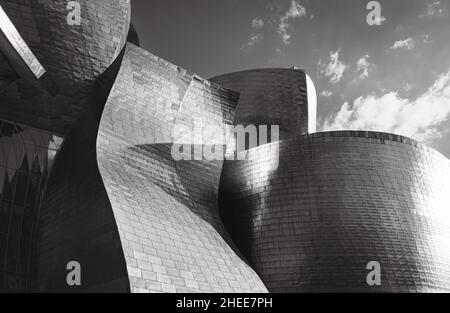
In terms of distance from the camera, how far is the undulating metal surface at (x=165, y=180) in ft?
38.4

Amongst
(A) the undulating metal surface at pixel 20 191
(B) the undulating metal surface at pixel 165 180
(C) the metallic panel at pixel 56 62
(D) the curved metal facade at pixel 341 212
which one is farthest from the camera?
(D) the curved metal facade at pixel 341 212

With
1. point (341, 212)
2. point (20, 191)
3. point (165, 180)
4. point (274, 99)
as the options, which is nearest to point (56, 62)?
point (20, 191)

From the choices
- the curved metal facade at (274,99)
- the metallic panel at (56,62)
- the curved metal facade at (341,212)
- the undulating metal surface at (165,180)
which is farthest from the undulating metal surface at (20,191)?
the curved metal facade at (274,99)

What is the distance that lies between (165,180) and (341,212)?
4.76m

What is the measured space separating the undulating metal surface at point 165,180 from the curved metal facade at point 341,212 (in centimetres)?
126

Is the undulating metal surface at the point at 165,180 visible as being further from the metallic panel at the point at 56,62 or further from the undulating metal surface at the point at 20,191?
the undulating metal surface at the point at 20,191

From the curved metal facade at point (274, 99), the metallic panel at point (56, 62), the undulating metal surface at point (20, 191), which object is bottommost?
the undulating metal surface at point (20, 191)

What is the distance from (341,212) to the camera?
1541 centimetres

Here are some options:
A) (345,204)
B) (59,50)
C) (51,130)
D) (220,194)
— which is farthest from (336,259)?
(59,50)

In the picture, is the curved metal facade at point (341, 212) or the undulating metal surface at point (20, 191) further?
the curved metal facade at point (341, 212)

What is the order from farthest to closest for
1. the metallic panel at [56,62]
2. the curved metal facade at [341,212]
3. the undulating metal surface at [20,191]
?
the curved metal facade at [341,212]
the metallic panel at [56,62]
the undulating metal surface at [20,191]

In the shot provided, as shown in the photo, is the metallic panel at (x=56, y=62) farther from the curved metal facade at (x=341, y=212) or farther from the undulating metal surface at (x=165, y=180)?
the curved metal facade at (x=341, y=212)

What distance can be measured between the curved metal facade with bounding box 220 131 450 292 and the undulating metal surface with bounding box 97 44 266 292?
4.12 feet

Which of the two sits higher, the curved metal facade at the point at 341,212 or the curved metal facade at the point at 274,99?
the curved metal facade at the point at 274,99
